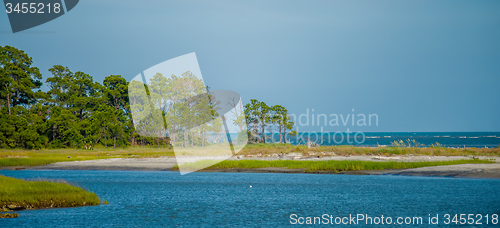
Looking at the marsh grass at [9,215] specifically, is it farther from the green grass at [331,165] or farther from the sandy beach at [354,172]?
the green grass at [331,165]

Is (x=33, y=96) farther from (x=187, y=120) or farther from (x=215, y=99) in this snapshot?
(x=215, y=99)

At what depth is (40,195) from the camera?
805 inches

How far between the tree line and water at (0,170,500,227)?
3990cm

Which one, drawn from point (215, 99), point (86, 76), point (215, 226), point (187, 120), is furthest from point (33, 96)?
point (215, 226)

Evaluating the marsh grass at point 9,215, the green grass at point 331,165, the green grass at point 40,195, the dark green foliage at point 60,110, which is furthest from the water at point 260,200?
the dark green foliage at point 60,110

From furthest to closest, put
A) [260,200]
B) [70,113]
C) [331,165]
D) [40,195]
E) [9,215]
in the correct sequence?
[70,113] → [331,165] → [260,200] → [40,195] → [9,215]

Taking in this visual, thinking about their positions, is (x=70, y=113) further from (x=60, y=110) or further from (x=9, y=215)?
(x=9, y=215)

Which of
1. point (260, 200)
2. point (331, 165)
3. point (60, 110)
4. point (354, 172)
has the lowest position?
point (260, 200)

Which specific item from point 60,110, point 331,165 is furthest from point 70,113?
point 331,165

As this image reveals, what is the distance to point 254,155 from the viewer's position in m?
55.2

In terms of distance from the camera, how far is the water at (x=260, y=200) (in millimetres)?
19406

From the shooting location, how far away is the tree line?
70312mm

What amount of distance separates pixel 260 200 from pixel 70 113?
2376 inches

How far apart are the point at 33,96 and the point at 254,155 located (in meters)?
48.3
